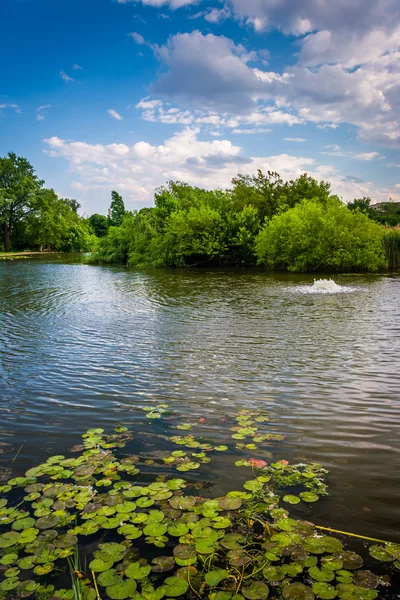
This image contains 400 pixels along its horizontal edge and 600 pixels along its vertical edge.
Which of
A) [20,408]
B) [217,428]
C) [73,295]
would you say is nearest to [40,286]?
[73,295]

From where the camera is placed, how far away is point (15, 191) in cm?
8044

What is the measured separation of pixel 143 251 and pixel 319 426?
47790mm

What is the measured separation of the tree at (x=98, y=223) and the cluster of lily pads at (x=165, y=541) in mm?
142348

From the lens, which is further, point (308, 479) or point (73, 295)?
point (73, 295)

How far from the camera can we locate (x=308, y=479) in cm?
456

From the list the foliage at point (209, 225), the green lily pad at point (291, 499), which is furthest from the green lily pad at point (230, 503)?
the foliage at point (209, 225)

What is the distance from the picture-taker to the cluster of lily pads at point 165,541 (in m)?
3.03

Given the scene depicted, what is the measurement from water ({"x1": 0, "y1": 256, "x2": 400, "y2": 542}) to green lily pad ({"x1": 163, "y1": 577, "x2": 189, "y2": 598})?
1.37 metres

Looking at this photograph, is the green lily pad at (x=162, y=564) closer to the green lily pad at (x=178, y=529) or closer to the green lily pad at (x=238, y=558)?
the green lily pad at (x=178, y=529)

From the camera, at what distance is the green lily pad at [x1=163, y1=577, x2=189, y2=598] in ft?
9.71

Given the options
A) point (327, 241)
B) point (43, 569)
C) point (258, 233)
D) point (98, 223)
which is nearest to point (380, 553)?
point (43, 569)

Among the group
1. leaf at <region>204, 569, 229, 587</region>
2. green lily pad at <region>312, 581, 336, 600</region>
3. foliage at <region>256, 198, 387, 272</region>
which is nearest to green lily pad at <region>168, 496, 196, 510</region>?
leaf at <region>204, 569, 229, 587</region>

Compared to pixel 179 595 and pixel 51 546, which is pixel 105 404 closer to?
pixel 51 546

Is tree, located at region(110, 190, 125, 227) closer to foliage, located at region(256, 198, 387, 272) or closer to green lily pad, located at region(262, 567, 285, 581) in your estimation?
foliage, located at region(256, 198, 387, 272)
